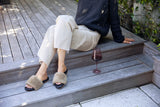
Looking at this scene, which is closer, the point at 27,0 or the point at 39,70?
the point at 39,70

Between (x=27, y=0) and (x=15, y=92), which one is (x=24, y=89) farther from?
(x=27, y=0)

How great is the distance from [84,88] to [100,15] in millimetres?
900

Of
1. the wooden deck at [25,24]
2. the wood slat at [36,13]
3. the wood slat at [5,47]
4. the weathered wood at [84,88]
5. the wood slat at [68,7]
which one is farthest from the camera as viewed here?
the wood slat at [68,7]

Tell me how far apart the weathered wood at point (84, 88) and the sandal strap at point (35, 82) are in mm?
52

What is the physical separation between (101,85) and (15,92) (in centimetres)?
91

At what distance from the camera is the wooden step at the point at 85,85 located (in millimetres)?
1902

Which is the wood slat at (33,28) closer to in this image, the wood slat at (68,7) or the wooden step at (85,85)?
the wooden step at (85,85)

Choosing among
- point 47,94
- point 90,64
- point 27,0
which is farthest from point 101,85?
point 27,0

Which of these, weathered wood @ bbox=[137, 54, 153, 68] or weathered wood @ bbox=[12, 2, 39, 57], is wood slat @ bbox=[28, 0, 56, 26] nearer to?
weathered wood @ bbox=[12, 2, 39, 57]

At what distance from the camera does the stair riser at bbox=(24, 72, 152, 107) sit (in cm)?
195

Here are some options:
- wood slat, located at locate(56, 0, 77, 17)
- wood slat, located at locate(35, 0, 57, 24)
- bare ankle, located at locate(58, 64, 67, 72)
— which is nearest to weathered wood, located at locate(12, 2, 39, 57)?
bare ankle, located at locate(58, 64, 67, 72)

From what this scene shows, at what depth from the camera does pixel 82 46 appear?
88.9 inches

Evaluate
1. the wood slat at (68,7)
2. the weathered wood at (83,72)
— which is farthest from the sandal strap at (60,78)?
the wood slat at (68,7)

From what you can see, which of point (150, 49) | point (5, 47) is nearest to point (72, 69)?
point (5, 47)
